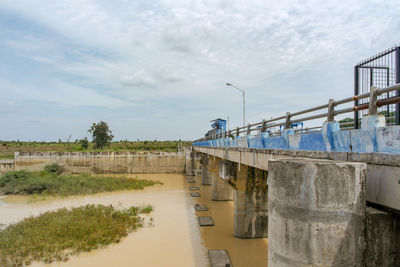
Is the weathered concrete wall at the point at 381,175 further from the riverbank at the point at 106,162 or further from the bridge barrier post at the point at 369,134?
the riverbank at the point at 106,162

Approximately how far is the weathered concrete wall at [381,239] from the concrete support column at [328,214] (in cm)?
11

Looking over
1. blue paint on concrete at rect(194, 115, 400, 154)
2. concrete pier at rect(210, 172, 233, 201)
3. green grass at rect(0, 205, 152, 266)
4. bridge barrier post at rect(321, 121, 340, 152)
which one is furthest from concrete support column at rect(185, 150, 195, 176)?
bridge barrier post at rect(321, 121, 340, 152)

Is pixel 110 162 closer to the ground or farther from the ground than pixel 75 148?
closer to the ground

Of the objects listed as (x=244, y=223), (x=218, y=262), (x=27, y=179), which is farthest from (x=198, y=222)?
(x=27, y=179)

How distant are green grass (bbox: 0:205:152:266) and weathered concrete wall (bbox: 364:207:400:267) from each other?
13.5 m

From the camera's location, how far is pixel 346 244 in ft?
12.3

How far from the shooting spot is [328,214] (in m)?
3.77

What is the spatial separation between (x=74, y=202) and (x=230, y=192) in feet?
48.7

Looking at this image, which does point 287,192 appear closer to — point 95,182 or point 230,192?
point 230,192

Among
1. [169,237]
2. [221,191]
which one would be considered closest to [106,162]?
[221,191]

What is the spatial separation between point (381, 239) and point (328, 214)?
0.82 metres

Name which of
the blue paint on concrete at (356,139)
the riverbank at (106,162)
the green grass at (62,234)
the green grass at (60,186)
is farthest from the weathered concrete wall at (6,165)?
the blue paint on concrete at (356,139)

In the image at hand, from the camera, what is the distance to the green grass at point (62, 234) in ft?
45.0

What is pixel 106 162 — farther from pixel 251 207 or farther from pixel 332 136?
pixel 332 136
